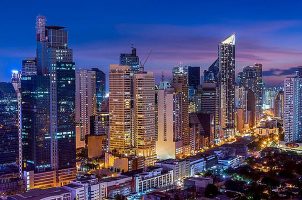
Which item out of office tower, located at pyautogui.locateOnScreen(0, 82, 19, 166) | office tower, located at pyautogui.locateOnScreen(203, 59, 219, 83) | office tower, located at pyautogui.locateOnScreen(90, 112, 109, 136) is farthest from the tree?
office tower, located at pyautogui.locateOnScreen(203, 59, 219, 83)

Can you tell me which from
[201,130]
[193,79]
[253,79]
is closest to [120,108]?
[201,130]

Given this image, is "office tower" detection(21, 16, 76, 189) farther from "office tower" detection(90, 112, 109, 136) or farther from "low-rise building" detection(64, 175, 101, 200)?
"office tower" detection(90, 112, 109, 136)

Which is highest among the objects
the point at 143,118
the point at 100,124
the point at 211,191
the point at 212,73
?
the point at 212,73

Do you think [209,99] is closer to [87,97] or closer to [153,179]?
[87,97]

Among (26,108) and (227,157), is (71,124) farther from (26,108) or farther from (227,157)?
(227,157)

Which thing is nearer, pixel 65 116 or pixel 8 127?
pixel 8 127

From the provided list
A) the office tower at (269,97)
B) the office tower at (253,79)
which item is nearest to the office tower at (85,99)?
the office tower at (253,79)
